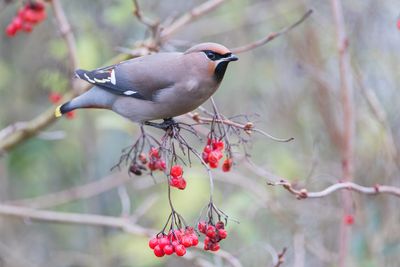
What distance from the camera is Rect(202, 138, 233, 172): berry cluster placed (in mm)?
2502

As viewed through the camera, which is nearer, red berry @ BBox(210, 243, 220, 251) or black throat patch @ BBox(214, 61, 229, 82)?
red berry @ BBox(210, 243, 220, 251)

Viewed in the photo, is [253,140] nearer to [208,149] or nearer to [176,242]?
[208,149]

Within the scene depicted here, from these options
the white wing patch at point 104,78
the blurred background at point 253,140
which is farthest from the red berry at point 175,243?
the blurred background at point 253,140

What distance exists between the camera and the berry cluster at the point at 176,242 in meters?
2.33

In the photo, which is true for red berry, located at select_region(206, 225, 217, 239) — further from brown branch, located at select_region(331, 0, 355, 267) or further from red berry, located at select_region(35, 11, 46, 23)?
red berry, located at select_region(35, 11, 46, 23)

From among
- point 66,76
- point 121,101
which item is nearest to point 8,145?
point 66,76

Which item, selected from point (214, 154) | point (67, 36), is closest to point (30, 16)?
point (67, 36)

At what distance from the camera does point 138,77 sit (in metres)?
2.88

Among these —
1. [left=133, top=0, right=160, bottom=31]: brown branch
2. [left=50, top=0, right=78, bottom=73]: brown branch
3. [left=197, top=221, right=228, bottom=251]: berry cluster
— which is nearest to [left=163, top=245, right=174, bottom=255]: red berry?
[left=197, top=221, right=228, bottom=251]: berry cluster

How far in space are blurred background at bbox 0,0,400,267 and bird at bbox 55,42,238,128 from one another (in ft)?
2.90

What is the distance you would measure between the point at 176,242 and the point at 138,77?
803 millimetres

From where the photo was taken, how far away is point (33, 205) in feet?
14.7

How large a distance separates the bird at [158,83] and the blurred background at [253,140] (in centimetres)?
88

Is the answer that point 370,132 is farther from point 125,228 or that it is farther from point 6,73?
point 6,73
